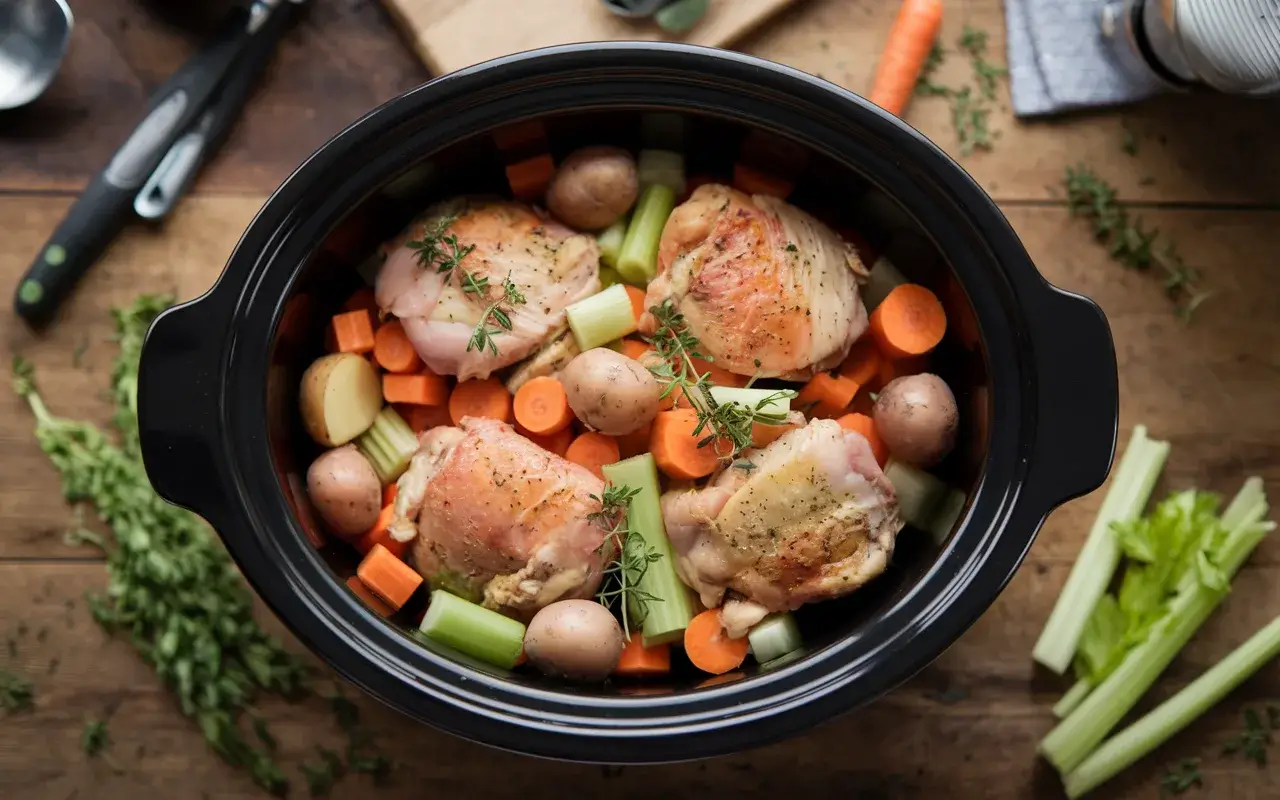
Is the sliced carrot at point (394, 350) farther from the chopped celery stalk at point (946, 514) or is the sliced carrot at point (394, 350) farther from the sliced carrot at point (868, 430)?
the chopped celery stalk at point (946, 514)

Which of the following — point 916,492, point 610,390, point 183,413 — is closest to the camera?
point 183,413

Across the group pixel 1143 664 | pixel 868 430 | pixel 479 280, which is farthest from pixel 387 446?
pixel 1143 664

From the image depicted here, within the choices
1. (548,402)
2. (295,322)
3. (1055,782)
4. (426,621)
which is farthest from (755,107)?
(1055,782)

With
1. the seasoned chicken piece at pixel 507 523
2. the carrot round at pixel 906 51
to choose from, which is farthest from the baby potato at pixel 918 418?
the carrot round at pixel 906 51

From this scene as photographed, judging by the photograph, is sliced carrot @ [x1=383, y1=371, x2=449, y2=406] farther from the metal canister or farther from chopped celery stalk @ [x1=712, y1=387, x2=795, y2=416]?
the metal canister

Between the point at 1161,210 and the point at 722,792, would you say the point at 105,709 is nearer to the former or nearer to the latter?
the point at 722,792

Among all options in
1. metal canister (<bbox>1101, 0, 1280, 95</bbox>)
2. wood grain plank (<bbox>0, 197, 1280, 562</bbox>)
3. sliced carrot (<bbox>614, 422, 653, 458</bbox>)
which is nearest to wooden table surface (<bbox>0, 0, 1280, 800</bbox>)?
wood grain plank (<bbox>0, 197, 1280, 562</bbox>)

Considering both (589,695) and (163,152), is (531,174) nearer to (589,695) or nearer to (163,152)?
(163,152)
